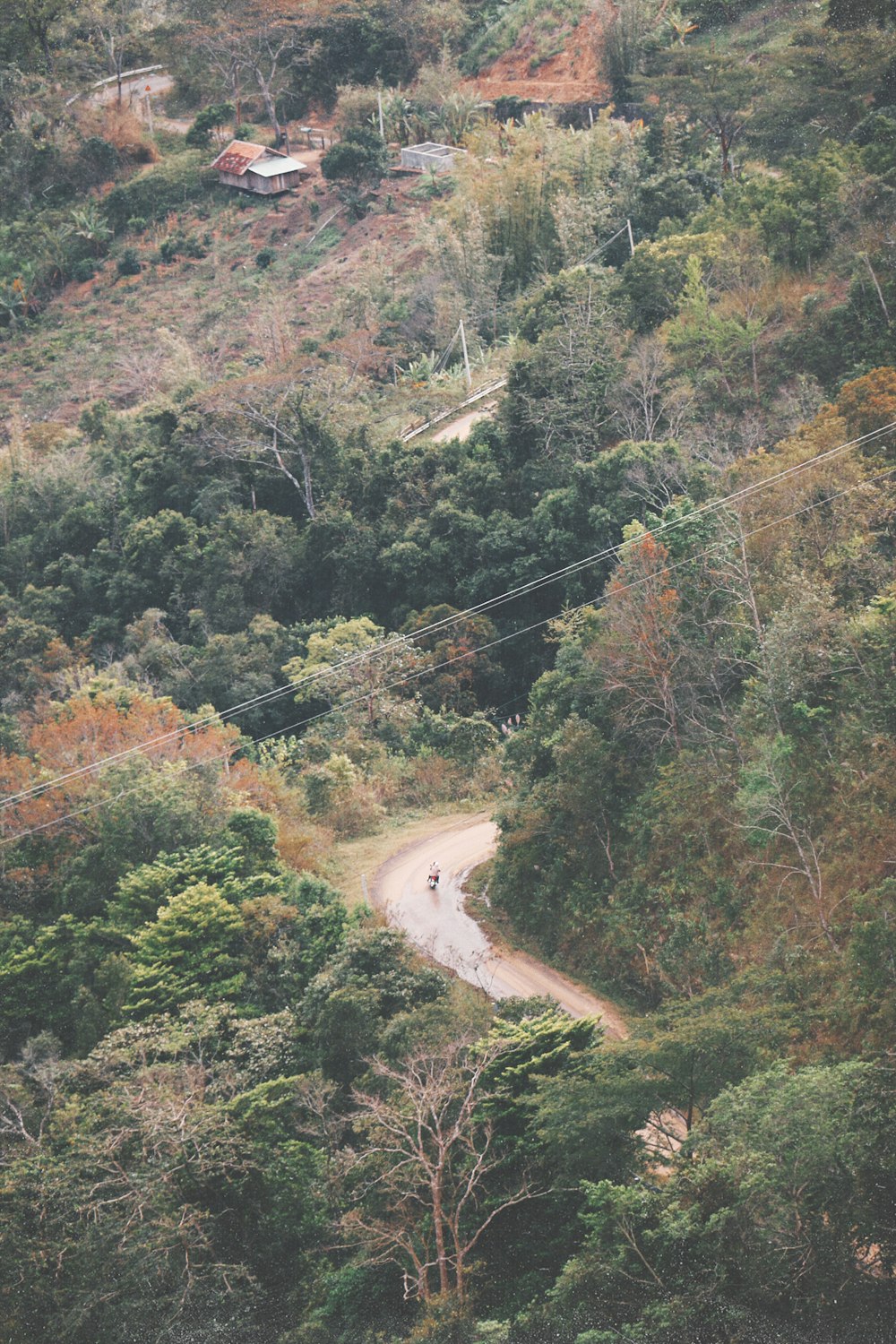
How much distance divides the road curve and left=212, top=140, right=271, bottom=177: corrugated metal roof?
1819 inches

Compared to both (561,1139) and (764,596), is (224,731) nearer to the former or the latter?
(764,596)

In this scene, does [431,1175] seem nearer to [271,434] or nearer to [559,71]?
[271,434]

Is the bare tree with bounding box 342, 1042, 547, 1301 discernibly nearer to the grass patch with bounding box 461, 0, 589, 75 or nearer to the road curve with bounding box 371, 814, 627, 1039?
the road curve with bounding box 371, 814, 627, 1039

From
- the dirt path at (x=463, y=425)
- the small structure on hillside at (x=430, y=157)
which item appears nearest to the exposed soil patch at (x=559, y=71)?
the small structure on hillside at (x=430, y=157)

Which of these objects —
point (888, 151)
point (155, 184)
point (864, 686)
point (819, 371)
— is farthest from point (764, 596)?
point (155, 184)

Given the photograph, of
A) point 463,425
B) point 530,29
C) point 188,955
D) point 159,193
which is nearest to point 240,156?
point 159,193

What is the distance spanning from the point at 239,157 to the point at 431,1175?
5983 cm

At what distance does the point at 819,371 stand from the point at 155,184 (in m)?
45.0

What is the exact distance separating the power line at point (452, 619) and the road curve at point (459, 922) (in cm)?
542

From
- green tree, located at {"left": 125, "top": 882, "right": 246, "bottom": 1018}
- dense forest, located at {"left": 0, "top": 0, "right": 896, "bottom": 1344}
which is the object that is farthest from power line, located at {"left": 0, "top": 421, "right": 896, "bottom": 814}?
green tree, located at {"left": 125, "top": 882, "right": 246, "bottom": 1018}

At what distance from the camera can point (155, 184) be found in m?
70.7

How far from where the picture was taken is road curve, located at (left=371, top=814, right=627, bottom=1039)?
82.3 feet

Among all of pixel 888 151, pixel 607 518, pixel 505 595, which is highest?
pixel 888 151

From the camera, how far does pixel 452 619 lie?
120 ft
